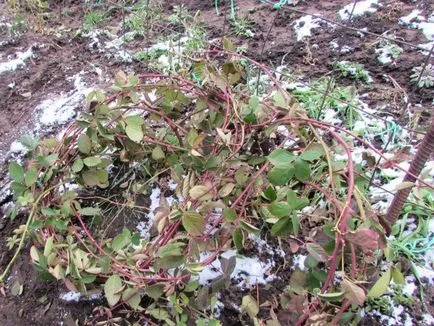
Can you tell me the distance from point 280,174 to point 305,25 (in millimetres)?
1974

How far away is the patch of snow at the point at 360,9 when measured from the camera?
2959 mm

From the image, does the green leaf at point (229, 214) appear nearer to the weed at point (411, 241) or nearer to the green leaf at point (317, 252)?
the green leaf at point (317, 252)

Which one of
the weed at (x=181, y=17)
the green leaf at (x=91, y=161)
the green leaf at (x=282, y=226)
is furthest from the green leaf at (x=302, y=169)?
the weed at (x=181, y=17)

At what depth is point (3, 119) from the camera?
2580mm

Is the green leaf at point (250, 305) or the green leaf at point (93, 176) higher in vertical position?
the green leaf at point (93, 176)

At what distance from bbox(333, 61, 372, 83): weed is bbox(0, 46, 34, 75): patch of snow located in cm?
192

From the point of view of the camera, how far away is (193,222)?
4.23ft

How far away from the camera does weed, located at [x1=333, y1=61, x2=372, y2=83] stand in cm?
249

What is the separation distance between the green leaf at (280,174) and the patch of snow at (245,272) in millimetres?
525

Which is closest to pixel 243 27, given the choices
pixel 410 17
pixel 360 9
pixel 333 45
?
pixel 333 45

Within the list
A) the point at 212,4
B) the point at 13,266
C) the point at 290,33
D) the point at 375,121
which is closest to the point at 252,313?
the point at 13,266

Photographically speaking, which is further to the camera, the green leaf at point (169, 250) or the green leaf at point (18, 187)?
the green leaf at point (18, 187)

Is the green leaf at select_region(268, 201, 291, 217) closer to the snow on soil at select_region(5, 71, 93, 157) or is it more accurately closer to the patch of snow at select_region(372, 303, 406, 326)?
the patch of snow at select_region(372, 303, 406, 326)

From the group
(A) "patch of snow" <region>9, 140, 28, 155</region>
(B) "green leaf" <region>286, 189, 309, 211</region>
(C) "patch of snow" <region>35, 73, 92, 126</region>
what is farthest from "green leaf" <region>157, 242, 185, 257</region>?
(C) "patch of snow" <region>35, 73, 92, 126</region>
